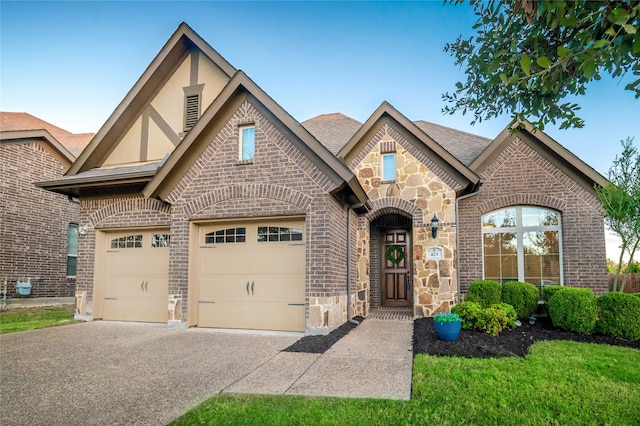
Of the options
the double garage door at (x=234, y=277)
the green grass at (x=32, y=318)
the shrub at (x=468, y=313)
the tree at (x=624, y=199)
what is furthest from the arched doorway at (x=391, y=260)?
the green grass at (x=32, y=318)

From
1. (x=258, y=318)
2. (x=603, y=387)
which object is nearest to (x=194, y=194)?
(x=258, y=318)

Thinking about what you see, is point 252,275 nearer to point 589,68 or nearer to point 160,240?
point 160,240

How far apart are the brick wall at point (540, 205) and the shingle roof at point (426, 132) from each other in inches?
42.3

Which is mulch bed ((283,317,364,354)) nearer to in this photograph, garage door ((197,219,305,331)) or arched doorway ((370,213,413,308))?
garage door ((197,219,305,331))

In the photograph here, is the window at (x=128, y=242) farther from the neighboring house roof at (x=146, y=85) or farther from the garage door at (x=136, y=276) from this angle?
the neighboring house roof at (x=146, y=85)

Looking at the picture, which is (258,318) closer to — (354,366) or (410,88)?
(354,366)

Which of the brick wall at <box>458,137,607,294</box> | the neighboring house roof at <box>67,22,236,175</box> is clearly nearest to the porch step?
the brick wall at <box>458,137,607,294</box>

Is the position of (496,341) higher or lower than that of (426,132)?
lower

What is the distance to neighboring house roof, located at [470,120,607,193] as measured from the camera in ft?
33.5

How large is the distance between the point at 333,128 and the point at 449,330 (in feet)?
30.3

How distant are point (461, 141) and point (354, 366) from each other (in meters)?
9.62

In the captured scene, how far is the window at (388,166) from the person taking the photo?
1116 centimetres

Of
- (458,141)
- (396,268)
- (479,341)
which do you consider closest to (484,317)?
(479,341)

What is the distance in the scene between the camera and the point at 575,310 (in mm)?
8141
